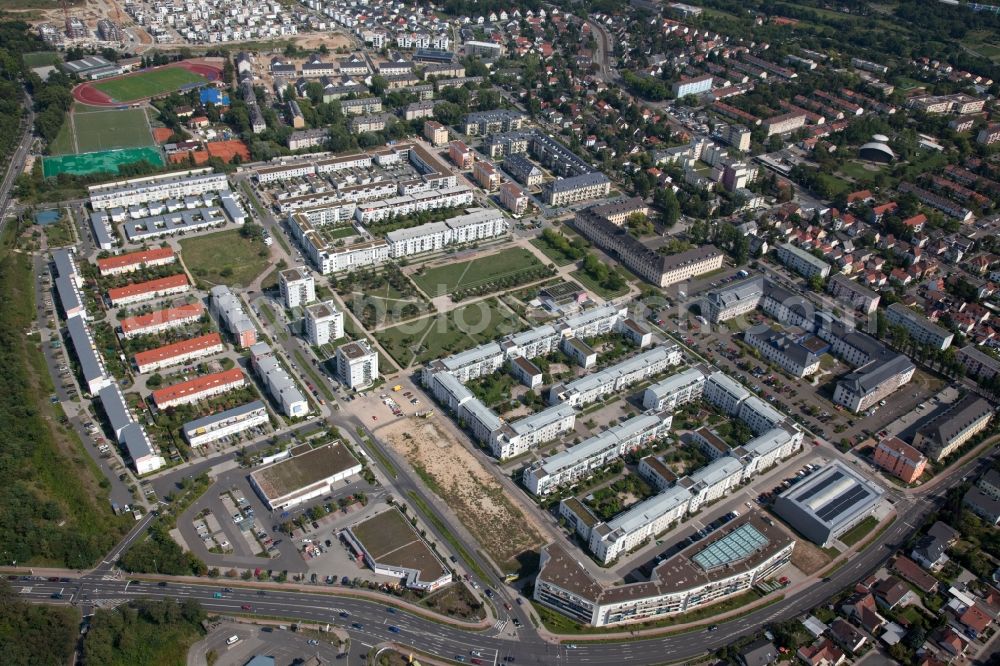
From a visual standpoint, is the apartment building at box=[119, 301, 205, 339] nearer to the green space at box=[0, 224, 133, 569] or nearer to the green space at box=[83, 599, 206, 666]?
the green space at box=[0, 224, 133, 569]

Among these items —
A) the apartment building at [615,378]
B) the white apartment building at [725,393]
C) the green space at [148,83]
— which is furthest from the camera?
the green space at [148,83]

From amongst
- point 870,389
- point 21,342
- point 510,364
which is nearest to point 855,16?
point 870,389

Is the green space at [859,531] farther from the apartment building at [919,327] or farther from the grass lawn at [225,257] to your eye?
the grass lawn at [225,257]

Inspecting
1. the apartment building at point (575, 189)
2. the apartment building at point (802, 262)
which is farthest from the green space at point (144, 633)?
the apartment building at point (802, 262)

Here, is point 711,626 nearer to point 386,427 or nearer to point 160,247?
point 386,427

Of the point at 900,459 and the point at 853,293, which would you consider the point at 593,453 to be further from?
the point at 853,293

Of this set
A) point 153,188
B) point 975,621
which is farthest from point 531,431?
point 153,188
